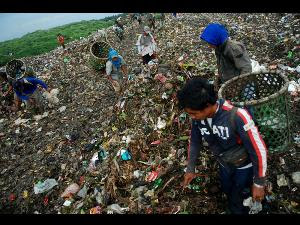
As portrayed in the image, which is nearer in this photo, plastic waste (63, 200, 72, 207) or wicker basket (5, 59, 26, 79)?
plastic waste (63, 200, 72, 207)

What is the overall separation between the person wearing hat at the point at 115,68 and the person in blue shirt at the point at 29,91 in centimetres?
181

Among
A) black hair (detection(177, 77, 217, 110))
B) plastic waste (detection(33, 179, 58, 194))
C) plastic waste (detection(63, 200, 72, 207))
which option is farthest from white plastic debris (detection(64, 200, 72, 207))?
black hair (detection(177, 77, 217, 110))

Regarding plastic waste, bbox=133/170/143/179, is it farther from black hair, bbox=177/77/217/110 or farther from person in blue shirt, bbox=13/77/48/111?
person in blue shirt, bbox=13/77/48/111

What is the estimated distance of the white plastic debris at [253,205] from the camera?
2.73 metres

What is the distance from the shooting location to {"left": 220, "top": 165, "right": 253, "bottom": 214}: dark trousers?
259 cm

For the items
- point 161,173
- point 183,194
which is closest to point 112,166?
point 161,173

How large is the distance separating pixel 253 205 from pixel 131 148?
2193 millimetres

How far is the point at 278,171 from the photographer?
3494 mm

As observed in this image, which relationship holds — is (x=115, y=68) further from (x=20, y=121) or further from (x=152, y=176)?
(x=152, y=176)

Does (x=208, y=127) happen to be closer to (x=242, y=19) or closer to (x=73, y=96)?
(x=73, y=96)

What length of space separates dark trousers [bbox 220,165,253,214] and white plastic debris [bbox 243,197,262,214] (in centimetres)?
4
